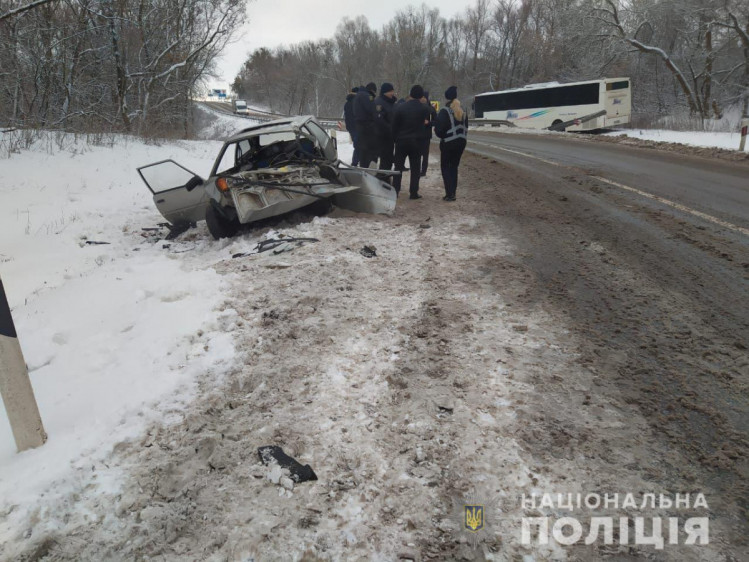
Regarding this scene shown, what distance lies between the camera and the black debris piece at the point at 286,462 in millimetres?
2135

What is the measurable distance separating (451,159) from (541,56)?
51.2m

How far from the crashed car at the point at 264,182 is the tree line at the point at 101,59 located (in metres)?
4.92

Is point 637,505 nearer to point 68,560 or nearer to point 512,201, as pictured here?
point 68,560

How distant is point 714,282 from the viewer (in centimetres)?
386

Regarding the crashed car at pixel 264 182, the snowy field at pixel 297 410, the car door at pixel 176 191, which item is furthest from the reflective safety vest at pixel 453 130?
the car door at pixel 176 191

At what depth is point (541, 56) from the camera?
163 feet

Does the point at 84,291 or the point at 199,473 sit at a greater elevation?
the point at 84,291

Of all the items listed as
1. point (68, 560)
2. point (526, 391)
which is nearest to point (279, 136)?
point (526, 391)

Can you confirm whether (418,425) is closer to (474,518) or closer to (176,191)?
(474,518)

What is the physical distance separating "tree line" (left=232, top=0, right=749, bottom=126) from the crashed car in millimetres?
20675

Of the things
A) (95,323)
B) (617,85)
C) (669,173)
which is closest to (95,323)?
(95,323)

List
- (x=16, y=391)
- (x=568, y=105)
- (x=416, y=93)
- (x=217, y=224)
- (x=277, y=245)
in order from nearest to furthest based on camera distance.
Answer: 1. (x=16, y=391)
2. (x=277, y=245)
3. (x=217, y=224)
4. (x=416, y=93)
5. (x=568, y=105)

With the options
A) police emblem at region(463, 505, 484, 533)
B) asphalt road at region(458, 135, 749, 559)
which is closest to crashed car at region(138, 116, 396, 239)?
asphalt road at region(458, 135, 749, 559)

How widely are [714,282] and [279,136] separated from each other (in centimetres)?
622
